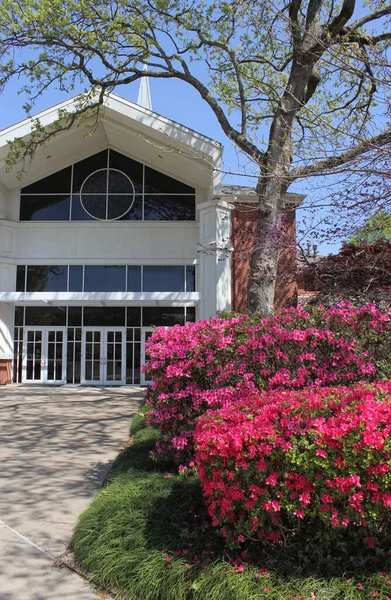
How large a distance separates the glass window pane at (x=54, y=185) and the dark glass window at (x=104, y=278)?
360 centimetres

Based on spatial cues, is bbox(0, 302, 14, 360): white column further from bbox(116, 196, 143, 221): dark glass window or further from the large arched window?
bbox(116, 196, 143, 221): dark glass window

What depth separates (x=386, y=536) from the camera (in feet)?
10.4

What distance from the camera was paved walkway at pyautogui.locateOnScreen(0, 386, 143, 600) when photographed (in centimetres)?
345

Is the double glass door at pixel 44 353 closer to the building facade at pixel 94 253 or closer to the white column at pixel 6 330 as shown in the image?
the building facade at pixel 94 253

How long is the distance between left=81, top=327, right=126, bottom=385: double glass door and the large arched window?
4.75 m

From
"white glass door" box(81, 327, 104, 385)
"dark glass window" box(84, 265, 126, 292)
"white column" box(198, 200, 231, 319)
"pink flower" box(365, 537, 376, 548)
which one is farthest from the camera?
"white glass door" box(81, 327, 104, 385)

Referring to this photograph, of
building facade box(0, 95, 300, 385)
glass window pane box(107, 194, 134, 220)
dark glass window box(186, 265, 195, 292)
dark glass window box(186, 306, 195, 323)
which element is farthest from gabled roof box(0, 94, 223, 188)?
dark glass window box(186, 306, 195, 323)

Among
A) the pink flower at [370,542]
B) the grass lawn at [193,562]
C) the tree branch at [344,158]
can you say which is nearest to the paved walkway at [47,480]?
the grass lawn at [193,562]

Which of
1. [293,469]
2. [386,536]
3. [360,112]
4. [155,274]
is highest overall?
[360,112]

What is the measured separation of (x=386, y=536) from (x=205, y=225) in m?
15.7

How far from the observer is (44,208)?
19.8m

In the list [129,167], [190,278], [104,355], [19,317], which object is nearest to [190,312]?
[190,278]

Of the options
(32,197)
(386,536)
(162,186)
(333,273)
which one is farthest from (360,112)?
(32,197)

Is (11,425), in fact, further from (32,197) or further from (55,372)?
(32,197)
